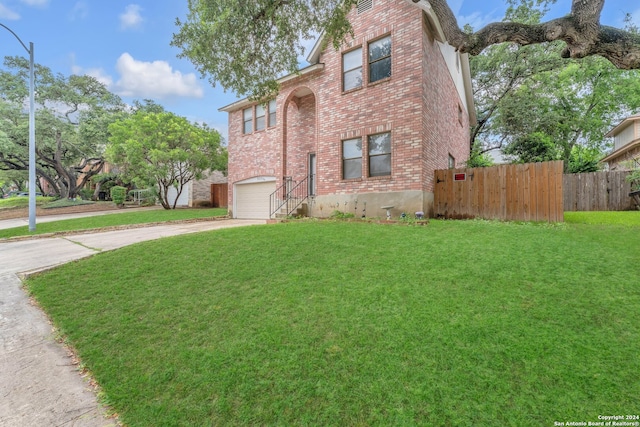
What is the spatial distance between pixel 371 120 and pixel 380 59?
2148 millimetres

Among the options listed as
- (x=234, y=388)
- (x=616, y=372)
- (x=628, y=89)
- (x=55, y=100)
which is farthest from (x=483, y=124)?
(x=55, y=100)

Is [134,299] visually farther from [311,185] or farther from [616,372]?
[311,185]

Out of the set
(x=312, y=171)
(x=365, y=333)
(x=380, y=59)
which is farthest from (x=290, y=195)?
(x=365, y=333)

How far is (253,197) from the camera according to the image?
49.0 ft

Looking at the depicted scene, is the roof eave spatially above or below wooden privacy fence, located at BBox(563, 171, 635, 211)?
above

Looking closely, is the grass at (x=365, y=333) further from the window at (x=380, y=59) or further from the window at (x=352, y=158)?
the window at (x=380, y=59)

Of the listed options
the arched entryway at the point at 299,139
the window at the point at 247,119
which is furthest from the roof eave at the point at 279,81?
the arched entryway at the point at 299,139

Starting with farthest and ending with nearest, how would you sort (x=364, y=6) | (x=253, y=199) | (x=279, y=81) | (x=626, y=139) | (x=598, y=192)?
(x=626, y=139), (x=253, y=199), (x=279, y=81), (x=598, y=192), (x=364, y=6)

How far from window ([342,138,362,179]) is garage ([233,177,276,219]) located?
4.39 meters

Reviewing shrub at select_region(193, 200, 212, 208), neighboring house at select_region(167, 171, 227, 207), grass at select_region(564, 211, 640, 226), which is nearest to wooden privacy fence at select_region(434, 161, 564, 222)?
grass at select_region(564, 211, 640, 226)

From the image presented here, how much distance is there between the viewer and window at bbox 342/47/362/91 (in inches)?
408

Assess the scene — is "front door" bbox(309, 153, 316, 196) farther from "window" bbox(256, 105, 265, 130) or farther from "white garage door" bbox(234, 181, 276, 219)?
"window" bbox(256, 105, 265, 130)

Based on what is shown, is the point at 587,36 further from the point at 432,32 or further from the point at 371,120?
the point at 432,32

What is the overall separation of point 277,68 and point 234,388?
8.03 meters
